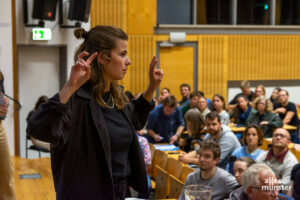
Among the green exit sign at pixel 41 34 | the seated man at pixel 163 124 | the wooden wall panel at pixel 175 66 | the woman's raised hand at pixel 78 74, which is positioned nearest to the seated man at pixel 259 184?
the woman's raised hand at pixel 78 74

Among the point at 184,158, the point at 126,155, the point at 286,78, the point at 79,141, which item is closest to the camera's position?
the point at 79,141

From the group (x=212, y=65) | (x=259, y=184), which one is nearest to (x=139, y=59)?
(x=212, y=65)

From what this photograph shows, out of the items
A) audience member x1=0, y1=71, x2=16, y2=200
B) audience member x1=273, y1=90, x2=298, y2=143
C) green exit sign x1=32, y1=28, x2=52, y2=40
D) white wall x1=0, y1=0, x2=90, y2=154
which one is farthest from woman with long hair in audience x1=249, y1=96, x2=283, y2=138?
audience member x1=0, y1=71, x2=16, y2=200

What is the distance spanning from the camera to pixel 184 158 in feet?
18.1

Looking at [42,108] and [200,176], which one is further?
[200,176]

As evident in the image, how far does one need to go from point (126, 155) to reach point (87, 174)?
19 cm

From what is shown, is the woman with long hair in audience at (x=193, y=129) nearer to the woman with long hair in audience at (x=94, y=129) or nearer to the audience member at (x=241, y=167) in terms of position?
the audience member at (x=241, y=167)

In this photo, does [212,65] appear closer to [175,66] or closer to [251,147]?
[175,66]

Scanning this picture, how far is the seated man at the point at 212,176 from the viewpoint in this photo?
13.4 ft

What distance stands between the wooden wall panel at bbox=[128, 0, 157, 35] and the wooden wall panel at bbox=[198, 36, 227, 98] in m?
1.52

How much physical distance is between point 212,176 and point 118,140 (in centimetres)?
271

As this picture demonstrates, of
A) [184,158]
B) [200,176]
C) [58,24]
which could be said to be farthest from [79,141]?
[58,24]

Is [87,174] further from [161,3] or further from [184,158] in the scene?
[161,3]

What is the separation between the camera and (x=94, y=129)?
5.20 feet
